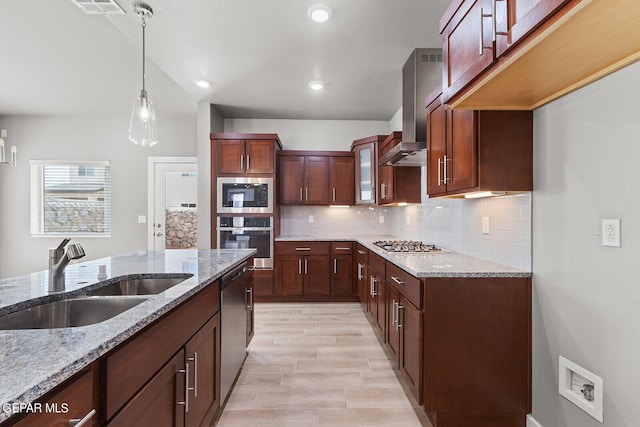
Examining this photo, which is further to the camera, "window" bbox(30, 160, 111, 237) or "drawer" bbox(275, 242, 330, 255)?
"window" bbox(30, 160, 111, 237)

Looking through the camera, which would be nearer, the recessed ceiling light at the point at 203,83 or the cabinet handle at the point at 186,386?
the cabinet handle at the point at 186,386

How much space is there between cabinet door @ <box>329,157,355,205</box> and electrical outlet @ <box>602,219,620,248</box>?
134 inches

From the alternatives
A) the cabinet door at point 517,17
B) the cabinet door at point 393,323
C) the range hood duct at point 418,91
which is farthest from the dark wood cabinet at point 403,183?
the cabinet door at point 517,17

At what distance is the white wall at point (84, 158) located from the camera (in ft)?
16.7

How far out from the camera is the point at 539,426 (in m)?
1.69

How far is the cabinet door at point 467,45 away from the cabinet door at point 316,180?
2989 mm

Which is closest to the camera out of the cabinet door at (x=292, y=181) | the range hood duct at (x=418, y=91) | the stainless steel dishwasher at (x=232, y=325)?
the stainless steel dishwasher at (x=232, y=325)

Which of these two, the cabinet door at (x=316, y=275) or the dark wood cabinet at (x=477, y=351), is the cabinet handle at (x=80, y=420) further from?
the cabinet door at (x=316, y=275)

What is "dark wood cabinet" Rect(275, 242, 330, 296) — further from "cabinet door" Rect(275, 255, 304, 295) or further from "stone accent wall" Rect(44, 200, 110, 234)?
"stone accent wall" Rect(44, 200, 110, 234)

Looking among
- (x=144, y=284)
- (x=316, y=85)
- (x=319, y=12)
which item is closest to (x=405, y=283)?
(x=144, y=284)

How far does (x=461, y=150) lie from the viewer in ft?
6.43

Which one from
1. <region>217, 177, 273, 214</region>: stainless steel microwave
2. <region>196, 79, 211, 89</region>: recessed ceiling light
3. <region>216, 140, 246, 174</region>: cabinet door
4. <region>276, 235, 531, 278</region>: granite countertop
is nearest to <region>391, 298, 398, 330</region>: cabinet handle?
<region>276, 235, 531, 278</region>: granite countertop

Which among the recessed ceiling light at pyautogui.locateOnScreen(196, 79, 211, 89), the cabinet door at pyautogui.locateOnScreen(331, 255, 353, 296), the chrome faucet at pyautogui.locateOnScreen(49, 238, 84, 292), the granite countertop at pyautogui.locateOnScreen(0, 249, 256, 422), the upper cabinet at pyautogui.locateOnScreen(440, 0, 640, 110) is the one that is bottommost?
the cabinet door at pyautogui.locateOnScreen(331, 255, 353, 296)

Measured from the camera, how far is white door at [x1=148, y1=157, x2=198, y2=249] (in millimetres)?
5160
